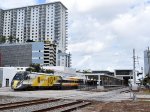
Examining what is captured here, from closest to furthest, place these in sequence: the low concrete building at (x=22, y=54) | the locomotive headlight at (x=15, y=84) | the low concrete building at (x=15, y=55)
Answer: the locomotive headlight at (x=15, y=84) → the low concrete building at (x=22, y=54) → the low concrete building at (x=15, y=55)

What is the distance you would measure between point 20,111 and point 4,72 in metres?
80.1

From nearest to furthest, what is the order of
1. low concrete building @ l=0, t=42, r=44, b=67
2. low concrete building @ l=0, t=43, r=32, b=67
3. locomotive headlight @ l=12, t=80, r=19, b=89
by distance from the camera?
locomotive headlight @ l=12, t=80, r=19, b=89
low concrete building @ l=0, t=42, r=44, b=67
low concrete building @ l=0, t=43, r=32, b=67

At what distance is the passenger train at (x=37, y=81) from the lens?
5666 centimetres

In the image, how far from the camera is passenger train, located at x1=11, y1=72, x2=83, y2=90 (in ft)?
186

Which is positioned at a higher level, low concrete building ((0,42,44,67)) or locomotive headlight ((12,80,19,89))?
low concrete building ((0,42,44,67))

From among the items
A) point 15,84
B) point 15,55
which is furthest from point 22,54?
point 15,84

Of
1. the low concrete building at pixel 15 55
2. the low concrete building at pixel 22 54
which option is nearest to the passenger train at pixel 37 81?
the low concrete building at pixel 22 54

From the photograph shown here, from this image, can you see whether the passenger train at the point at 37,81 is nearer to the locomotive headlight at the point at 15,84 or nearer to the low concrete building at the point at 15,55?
the locomotive headlight at the point at 15,84

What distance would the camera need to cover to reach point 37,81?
202 ft

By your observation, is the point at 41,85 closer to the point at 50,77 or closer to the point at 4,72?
the point at 50,77

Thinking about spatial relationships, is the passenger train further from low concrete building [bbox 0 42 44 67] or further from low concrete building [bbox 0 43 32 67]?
low concrete building [bbox 0 43 32 67]

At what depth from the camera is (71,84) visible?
8544 centimetres

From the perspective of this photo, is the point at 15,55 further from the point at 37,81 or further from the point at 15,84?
the point at 15,84

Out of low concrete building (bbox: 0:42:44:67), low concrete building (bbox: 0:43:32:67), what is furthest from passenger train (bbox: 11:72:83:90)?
low concrete building (bbox: 0:43:32:67)
